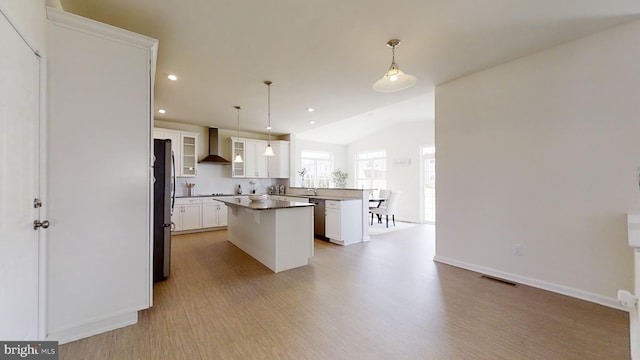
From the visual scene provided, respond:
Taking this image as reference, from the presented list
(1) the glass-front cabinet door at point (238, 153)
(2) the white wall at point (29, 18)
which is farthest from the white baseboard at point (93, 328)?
(1) the glass-front cabinet door at point (238, 153)

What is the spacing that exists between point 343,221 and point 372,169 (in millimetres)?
4894

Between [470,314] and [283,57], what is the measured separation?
10.8ft

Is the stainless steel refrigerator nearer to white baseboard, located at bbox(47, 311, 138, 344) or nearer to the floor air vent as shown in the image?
white baseboard, located at bbox(47, 311, 138, 344)

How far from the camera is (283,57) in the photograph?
9.68ft

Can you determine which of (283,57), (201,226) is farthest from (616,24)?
(201,226)

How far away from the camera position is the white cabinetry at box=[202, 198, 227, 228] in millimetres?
5949

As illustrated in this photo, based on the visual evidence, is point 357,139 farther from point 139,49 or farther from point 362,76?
point 139,49

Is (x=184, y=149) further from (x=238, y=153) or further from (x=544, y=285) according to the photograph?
(x=544, y=285)

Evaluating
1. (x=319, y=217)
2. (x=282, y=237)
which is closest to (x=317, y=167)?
(x=319, y=217)

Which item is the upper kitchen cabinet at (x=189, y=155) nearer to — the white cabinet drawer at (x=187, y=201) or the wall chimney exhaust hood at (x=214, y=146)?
the wall chimney exhaust hood at (x=214, y=146)

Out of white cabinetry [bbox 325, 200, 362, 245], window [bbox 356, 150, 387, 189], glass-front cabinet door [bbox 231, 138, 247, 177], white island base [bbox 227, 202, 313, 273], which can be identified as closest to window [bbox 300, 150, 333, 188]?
window [bbox 356, 150, 387, 189]

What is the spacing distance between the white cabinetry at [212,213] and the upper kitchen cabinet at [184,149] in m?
0.79

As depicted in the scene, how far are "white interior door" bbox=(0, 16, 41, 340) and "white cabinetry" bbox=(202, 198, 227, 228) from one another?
4.36 metres

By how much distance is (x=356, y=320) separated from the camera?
2162 mm
